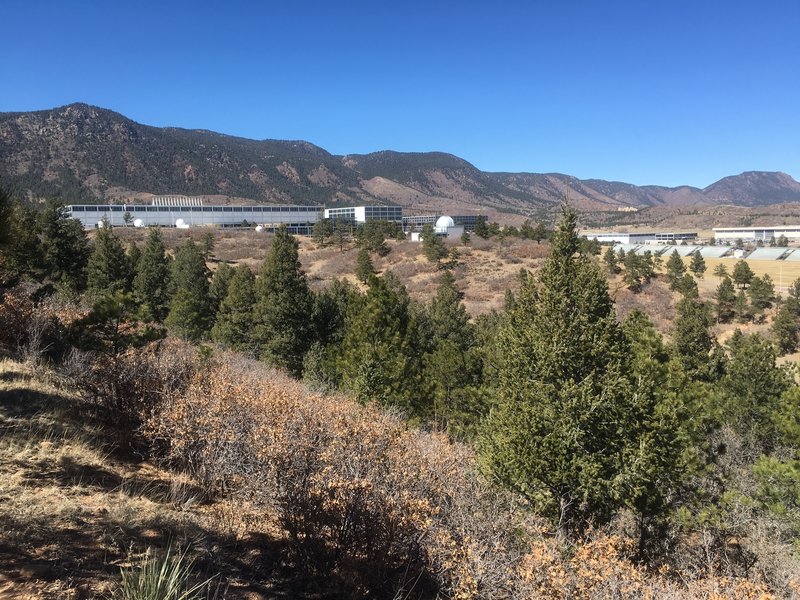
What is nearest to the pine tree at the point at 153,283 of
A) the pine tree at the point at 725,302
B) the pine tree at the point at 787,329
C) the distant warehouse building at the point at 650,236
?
the pine tree at the point at 787,329

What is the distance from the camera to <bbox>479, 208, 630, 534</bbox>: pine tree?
25.8 ft

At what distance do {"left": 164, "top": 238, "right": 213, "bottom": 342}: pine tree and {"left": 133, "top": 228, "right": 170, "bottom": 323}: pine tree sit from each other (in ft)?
1.91

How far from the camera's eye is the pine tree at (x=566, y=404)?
7855mm

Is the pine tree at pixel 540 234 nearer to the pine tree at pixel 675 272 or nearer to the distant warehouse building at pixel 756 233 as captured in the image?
the pine tree at pixel 675 272

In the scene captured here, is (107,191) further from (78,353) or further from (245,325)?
(78,353)

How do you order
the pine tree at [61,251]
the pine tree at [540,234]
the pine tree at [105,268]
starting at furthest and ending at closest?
1. the pine tree at [540,234]
2. the pine tree at [105,268]
3. the pine tree at [61,251]

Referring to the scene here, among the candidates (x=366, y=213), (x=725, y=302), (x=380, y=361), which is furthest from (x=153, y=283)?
(x=366, y=213)

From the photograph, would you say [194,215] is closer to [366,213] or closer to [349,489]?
[366,213]

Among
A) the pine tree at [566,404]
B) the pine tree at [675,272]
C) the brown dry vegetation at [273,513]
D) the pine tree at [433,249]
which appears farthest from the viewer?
the pine tree at [433,249]

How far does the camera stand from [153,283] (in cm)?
2677

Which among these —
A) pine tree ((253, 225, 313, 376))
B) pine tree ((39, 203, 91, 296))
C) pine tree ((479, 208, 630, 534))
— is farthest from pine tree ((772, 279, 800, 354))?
pine tree ((39, 203, 91, 296))

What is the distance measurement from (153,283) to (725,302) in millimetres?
45181

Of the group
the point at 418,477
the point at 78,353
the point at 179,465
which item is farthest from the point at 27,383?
the point at 418,477

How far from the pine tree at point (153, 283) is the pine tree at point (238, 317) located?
172 inches
